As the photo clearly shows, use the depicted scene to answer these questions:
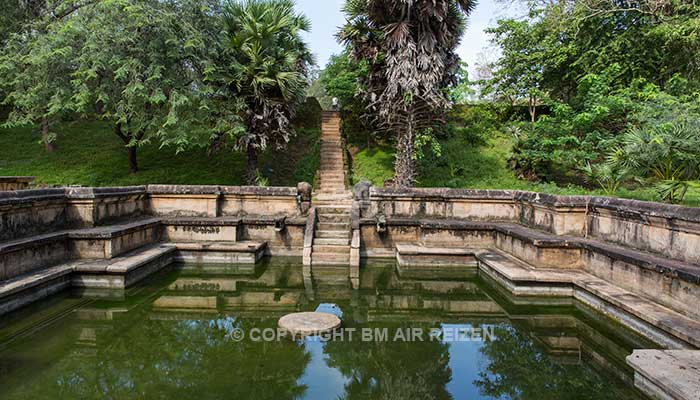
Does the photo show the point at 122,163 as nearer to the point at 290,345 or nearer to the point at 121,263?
the point at 121,263

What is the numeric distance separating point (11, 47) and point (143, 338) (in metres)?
13.6

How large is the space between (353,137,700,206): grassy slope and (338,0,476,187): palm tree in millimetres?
3041

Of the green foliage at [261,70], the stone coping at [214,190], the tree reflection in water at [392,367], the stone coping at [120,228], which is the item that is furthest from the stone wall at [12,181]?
the tree reflection in water at [392,367]

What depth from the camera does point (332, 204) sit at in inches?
456

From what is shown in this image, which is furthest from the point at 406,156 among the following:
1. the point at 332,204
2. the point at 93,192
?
the point at 93,192

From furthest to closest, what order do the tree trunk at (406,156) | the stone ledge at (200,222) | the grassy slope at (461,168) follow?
the grassy slope at (461,168) → the tree trunk at (406,156) → the stone ledge at (200,222)

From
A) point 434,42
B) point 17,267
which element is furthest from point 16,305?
point 434,42

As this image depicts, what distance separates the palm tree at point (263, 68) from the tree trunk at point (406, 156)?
350 cm

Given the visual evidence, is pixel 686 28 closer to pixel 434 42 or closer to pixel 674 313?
pixel 434 42

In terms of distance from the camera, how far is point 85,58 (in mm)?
11320

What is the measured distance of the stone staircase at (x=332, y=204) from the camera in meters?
7.87

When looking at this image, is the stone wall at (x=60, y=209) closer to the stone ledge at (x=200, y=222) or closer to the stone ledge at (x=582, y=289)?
the stone ledge at (x=200, y=222)

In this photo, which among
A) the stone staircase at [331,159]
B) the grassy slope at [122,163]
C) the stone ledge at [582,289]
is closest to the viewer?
the stone ledge at [582,289]

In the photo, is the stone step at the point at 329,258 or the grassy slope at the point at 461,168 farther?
the grassy slope at the point at 461,168
